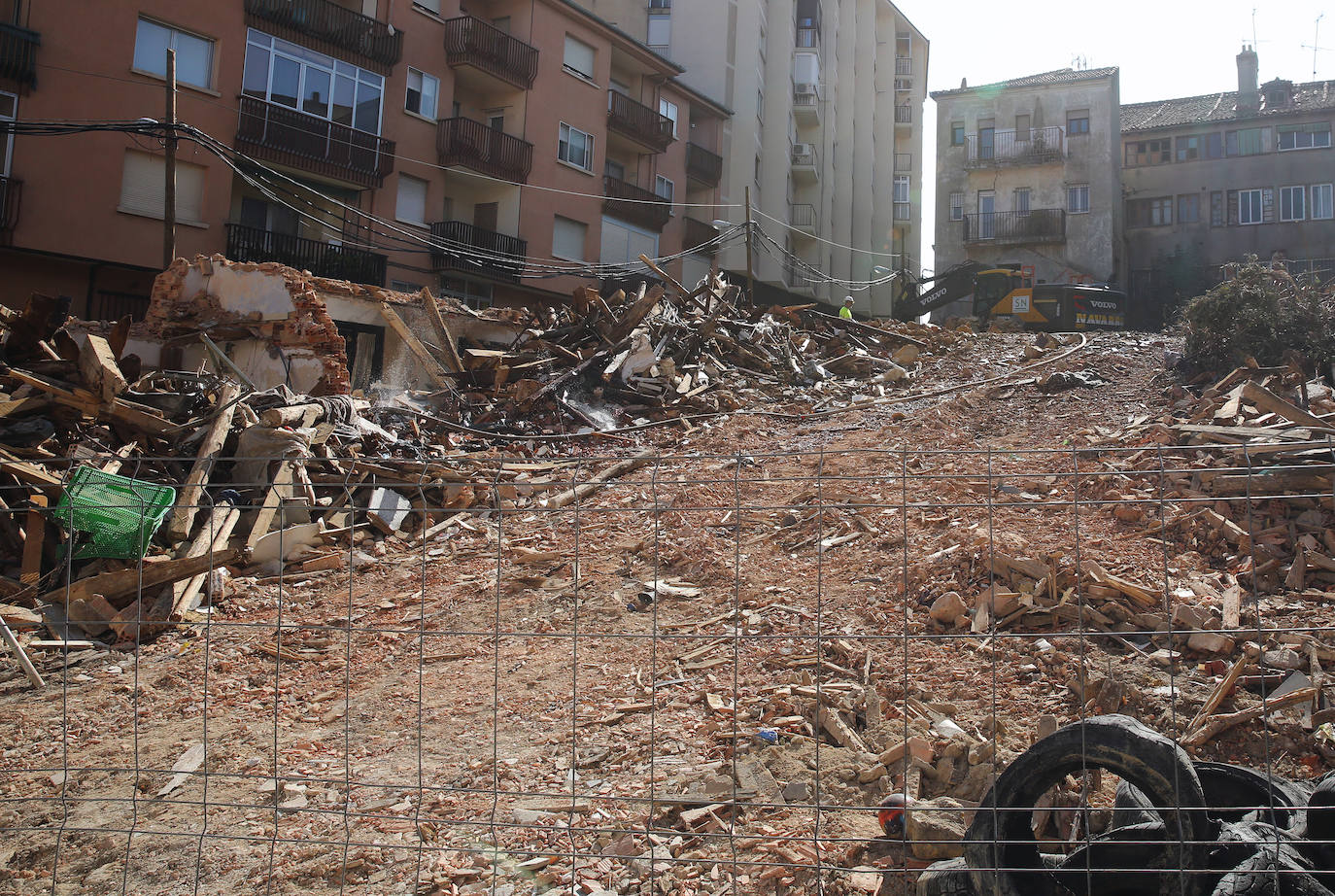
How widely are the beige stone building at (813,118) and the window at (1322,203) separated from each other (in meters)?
Answer: 19.1

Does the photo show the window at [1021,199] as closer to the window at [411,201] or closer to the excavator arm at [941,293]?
the excavator arm at [941,293]

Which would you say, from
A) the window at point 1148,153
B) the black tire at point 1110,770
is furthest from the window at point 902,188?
the black tire at point 1110,770

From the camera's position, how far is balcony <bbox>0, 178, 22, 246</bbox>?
17750mm

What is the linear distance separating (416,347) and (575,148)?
53.8 ft

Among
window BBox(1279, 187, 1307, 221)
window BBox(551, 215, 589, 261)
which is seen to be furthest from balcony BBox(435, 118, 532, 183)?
window BBox(1279, 187, 1307, 221)

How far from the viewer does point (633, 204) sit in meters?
31.4

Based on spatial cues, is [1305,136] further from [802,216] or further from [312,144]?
[312,144]

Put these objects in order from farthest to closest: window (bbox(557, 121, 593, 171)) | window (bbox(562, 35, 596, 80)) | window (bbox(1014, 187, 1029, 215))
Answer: window (bbox(1014, 187, 1029, 215)) → window (bbox(562, 35, 596, 80)) → window (bbox(557, 121, 593, 171))

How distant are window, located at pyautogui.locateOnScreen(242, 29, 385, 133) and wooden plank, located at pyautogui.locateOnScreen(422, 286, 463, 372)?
386 inches

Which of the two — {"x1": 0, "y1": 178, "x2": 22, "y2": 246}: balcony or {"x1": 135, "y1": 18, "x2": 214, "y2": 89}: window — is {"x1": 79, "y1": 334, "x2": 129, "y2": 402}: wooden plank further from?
{"x1": 135, "y1": 18, "x2": 214, "y2": 89}: window

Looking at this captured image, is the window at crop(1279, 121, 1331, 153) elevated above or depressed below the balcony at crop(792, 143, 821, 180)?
above

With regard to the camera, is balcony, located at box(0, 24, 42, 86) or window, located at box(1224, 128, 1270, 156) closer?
balcony, located at box(0, 24, 42, 86)

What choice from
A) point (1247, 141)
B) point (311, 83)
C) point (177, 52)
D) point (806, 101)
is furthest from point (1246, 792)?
point (1247, 141)

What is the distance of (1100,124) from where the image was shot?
40.0 m
